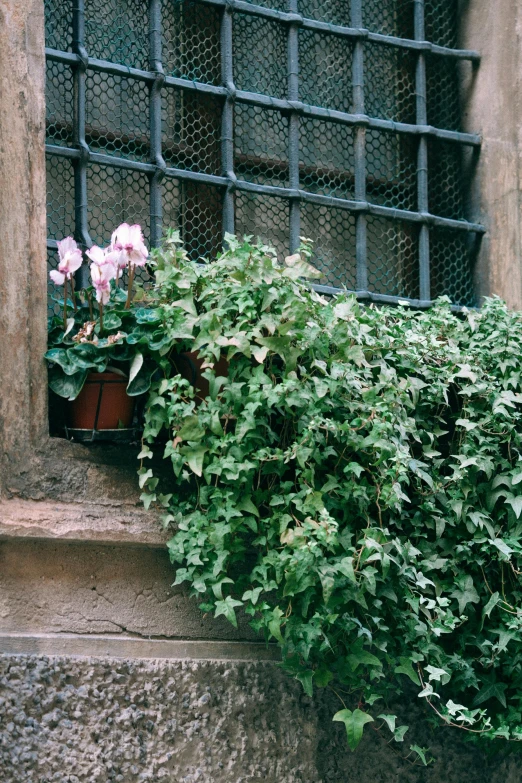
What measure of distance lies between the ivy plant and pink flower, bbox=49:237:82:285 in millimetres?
217

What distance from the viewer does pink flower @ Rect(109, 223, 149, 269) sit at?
10.8ft

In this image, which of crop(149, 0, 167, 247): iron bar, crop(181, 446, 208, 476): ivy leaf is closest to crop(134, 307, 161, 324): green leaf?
crop(181, 446, 208, 476): ivy leaf

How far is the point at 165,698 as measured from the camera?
3.25m

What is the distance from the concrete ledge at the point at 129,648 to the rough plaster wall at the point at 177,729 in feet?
0.11

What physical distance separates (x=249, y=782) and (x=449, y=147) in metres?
2.34

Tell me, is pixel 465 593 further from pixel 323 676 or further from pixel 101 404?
pixel 101 404

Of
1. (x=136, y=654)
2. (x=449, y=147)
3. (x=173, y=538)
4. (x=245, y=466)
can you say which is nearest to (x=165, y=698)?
(x=136, y=654)

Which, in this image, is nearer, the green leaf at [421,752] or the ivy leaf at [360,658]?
the ivy leaf at [360,658]

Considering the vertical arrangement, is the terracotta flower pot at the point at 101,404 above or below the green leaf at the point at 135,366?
below

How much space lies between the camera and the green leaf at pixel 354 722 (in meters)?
3.18

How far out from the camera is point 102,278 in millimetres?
3242

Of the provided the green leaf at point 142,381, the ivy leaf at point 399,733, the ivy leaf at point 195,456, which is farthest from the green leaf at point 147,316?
the ivy leaf at point 399,733

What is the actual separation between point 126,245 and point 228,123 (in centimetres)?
90

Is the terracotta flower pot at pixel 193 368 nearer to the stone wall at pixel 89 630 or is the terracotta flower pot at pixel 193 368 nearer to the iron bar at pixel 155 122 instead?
the stone wall at pixel 89 630
